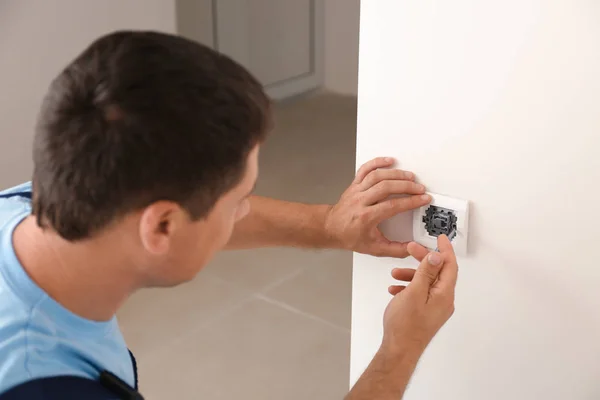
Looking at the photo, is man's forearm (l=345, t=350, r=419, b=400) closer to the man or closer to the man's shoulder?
the man

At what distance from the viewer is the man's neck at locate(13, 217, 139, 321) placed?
0.79 metres

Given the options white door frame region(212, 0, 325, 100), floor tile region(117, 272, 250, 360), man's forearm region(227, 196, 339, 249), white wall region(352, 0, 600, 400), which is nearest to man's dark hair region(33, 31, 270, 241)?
white wall region(352, 0, 600, 400)

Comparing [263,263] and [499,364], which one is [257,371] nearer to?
[263,263]

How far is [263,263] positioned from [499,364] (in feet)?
4.93

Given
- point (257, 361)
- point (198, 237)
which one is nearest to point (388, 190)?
point (198, 237)

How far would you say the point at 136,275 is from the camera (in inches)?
32.4

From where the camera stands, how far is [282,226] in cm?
121

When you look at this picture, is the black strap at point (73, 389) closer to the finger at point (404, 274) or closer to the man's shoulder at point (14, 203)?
the man's shoulder at point (14, 203)

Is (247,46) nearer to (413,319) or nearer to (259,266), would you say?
(259,266)

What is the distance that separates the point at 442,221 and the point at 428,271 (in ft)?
0.32

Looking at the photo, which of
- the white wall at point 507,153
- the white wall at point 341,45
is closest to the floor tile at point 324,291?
the white wall at point 507,153

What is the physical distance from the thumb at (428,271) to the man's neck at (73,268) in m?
0.38

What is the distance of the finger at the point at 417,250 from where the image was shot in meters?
1.04

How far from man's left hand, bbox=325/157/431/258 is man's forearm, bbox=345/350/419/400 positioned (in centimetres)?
19
